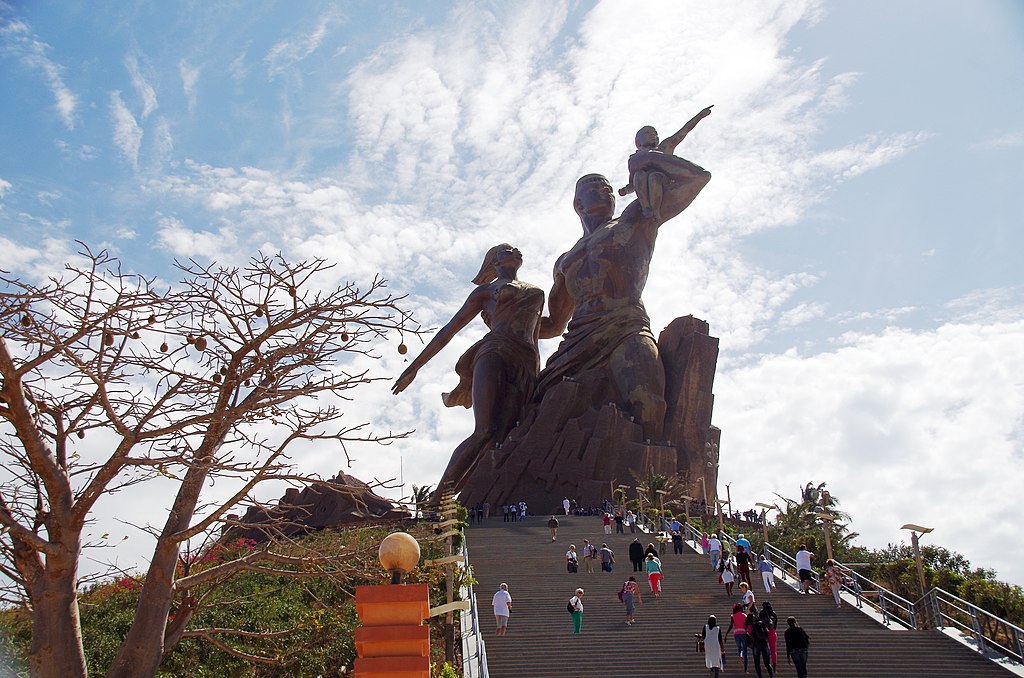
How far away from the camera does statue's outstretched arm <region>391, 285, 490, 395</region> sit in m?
32.2

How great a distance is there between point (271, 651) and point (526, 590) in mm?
5148

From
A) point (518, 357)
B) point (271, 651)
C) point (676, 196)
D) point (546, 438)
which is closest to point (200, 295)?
point (271, 651)

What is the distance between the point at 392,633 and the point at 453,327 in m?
26.7

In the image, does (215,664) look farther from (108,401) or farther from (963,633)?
(963,633)

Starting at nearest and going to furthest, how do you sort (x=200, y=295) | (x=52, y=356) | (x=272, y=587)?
(x=52, y=356) → (x=200, y=295) → (x=272, y=587)

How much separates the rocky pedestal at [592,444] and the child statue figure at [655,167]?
4867mm

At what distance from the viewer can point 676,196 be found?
3162cm

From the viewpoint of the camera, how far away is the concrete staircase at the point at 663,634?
35.2 ft

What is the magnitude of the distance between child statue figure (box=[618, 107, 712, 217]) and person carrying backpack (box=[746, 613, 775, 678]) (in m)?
22.2


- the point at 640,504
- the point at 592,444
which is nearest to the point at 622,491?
the point at 592,444

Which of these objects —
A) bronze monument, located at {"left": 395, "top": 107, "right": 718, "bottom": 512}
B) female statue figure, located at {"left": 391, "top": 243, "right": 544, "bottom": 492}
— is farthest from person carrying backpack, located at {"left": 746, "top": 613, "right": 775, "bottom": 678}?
female statue figure, located at {"left": 391, "top": 243, "right": 544, "bottom": 492}

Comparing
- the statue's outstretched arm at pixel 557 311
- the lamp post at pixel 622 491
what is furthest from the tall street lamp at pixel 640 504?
the statue's outstretched arm at pixel 557 311

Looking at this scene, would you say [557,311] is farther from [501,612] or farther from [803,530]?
[501,612]

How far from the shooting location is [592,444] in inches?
1055
